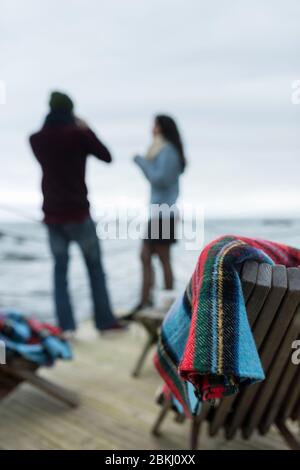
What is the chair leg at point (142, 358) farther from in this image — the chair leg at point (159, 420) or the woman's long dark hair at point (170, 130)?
the woman's long dark hair at point (170, 130)

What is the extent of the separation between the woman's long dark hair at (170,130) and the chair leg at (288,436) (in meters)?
1.72

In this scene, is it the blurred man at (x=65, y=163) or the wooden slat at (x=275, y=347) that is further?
the blurred man at (x=65, y=163)

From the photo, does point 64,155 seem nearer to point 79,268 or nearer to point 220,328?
point 220,328

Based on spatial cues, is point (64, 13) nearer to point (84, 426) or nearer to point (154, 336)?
point (154, 336)

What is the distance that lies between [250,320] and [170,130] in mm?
1875

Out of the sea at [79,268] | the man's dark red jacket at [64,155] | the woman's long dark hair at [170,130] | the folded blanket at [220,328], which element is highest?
the woman's long dark hair at [170,130]

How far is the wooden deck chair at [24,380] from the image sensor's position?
2.17 meters

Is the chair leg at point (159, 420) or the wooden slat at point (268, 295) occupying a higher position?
the wooden slat at point (268, 295)

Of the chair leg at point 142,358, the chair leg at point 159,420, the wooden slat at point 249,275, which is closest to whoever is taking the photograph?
the wooden slat at point 249,275

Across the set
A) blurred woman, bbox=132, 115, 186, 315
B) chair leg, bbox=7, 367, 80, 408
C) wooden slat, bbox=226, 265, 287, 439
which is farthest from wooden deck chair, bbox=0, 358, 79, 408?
blurred woman, bbox=132, 115, 186, 315

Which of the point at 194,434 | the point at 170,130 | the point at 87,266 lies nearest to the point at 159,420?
the point at 194,434

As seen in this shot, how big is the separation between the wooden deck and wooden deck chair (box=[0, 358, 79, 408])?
5cm

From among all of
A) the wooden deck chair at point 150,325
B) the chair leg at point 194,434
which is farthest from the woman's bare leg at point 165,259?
the chair leg at point 194,434
